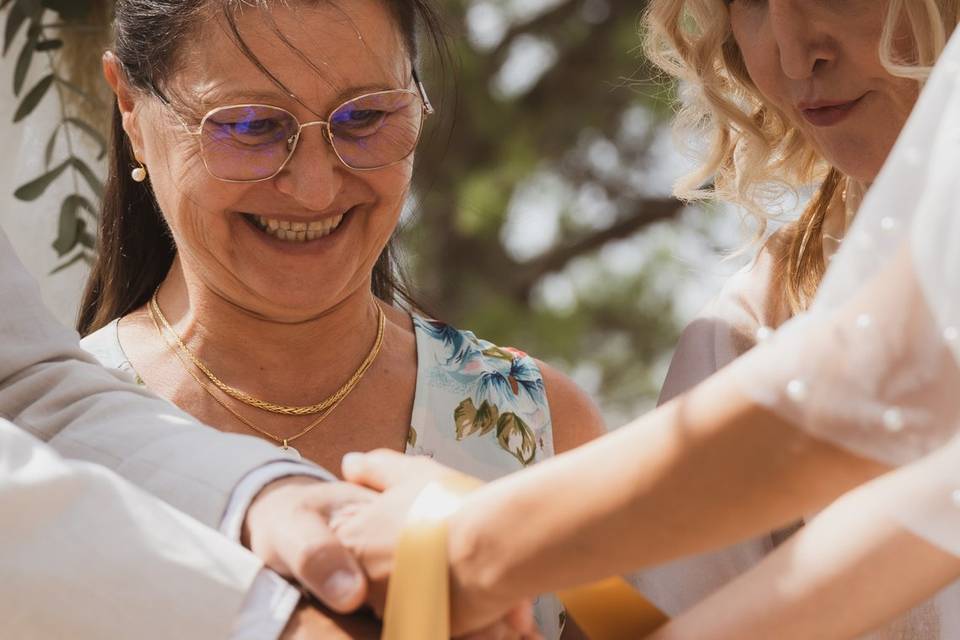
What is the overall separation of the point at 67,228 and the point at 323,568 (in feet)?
4.67

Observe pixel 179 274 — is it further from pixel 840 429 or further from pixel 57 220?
pixel 840 429

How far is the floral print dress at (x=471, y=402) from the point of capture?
2.34 m

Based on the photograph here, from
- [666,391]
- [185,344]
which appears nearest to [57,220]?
[185,344]

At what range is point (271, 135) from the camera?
2176 millimetres

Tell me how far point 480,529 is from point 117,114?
4.24 feet

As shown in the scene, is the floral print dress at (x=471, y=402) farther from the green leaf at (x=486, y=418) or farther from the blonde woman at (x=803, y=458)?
the blonde woman at (x=803, y=458)

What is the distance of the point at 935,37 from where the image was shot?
6.54 feet

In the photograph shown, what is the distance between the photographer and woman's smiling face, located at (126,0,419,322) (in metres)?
2.16

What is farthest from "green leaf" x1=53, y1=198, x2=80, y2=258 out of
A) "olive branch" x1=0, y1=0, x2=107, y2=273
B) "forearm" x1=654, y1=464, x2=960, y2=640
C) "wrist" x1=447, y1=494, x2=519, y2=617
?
"forearm" x1=654, y1=464, x2=960, y2=640

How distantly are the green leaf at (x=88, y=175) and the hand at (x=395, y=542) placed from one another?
1324mm

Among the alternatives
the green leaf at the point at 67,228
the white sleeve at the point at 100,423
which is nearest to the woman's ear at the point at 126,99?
the green leaf at the point at 67,228

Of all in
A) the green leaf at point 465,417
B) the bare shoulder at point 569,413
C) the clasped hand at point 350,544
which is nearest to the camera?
the clasped hand at point 350,544

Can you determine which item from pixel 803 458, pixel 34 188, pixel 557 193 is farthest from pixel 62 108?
pixel 557 193

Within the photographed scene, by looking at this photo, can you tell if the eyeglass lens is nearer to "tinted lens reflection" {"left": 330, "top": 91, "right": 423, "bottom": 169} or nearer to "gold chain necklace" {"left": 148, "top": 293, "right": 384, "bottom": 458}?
"tinted lens reflection" {"left": 330, "top": 91, "right": 423, "bottom": 169}
